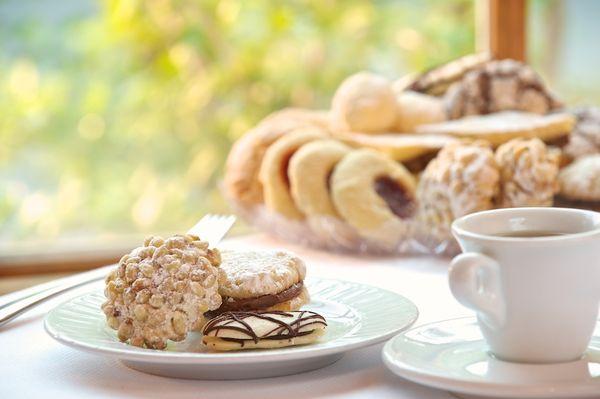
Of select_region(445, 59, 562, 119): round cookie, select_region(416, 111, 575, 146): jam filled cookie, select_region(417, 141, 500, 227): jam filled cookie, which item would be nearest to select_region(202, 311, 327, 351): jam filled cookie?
select_region(417, 141, 500, 227): jam filled cookie

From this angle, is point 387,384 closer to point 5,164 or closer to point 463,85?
point 463,85

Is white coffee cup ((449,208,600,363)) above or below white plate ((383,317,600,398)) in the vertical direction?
above

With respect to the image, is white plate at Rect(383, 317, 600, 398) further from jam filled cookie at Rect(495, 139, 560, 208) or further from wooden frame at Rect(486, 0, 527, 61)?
wooden frame at Rect(486, 0, 527, 61)

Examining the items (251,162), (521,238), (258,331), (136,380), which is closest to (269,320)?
(258,331)

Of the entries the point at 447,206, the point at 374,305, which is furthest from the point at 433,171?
the point at 374,305

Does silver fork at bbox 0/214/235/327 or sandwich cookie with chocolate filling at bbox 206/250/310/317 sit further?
silver fork at bbox 0/214/235/327

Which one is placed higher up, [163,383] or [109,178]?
[163,383]
